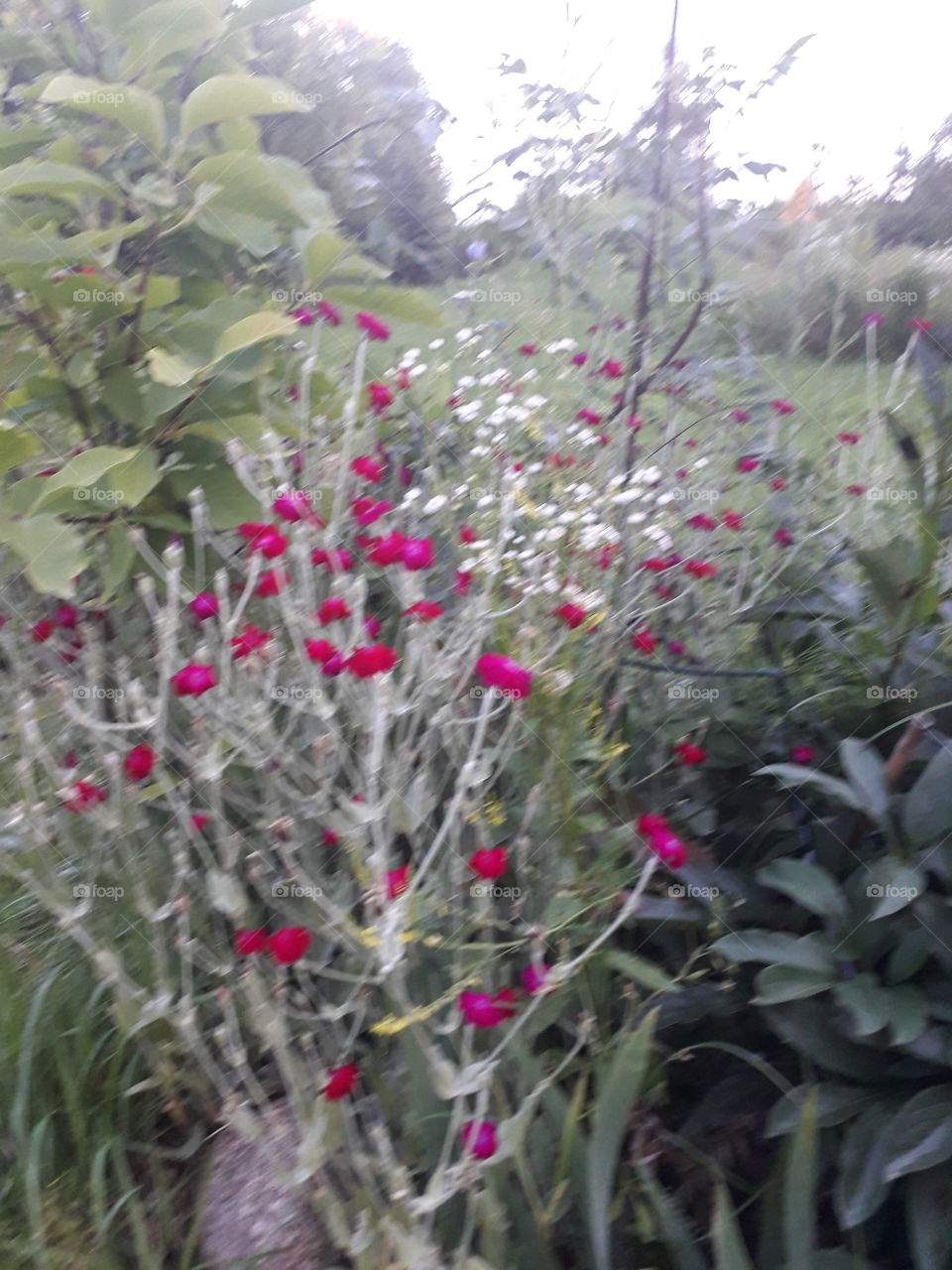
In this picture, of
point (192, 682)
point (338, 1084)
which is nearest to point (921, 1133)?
point (338, 1084)

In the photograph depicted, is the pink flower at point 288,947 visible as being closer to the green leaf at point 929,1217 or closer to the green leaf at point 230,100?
the green leaf at point 929,1217

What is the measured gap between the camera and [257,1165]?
1.26 metres

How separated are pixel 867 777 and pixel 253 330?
95cm

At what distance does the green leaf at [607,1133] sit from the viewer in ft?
3.34

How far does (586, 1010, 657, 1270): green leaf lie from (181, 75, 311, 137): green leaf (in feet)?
4.02

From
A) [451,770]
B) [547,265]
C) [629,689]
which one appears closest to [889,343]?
[547,265]

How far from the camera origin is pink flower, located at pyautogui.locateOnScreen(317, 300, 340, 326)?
157 cm

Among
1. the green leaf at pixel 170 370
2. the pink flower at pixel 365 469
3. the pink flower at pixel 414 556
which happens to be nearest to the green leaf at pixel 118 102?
the green leaf at pixel 170 370

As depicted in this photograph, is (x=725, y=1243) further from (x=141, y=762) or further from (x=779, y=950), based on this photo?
(x=141, y=762)

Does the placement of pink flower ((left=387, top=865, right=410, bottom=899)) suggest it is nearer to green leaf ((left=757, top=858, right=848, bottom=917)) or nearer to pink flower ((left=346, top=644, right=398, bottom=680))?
pink flower ((left=346, top=644, right=398, bottom=680))

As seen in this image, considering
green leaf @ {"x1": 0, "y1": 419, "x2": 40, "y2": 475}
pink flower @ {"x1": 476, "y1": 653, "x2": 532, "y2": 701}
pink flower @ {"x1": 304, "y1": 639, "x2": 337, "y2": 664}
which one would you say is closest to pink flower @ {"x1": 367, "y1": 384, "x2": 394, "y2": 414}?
green leaf @ {"x1": 0, "y1": 419, "x2": 40, "y2": 475}

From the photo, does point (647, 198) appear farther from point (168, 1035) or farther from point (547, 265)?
point (168, 1035)

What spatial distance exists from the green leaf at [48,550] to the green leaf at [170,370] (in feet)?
0.77

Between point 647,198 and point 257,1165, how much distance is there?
74.9 inches
